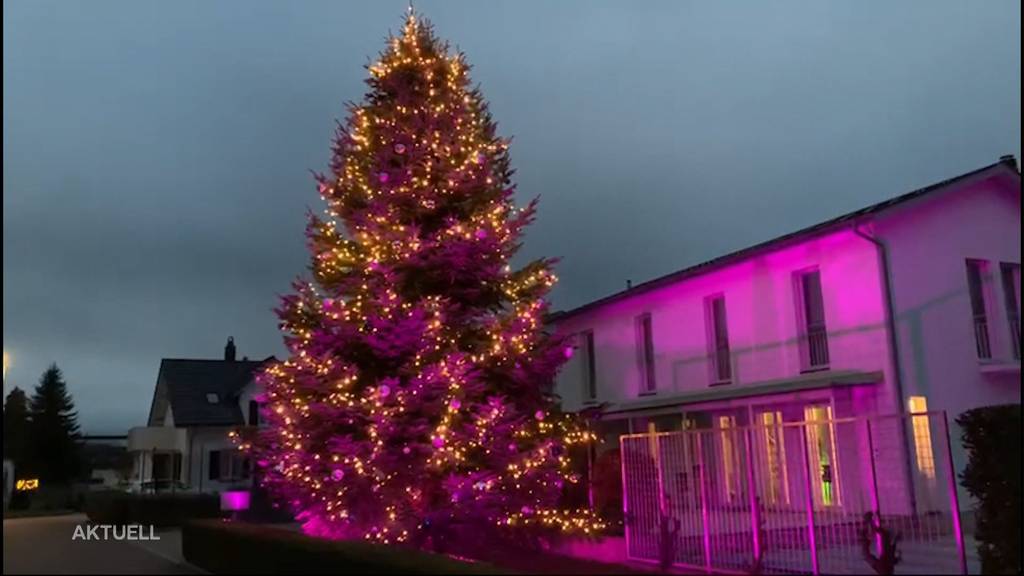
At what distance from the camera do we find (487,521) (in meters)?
13.3

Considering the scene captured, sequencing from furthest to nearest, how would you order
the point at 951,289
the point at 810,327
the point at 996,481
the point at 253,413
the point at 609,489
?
the point at 253,413, the point at 810,327, the point at 951,289, the point at 609,489, the point at 996,481

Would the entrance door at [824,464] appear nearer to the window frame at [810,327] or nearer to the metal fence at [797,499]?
the metal fence at [797,499]

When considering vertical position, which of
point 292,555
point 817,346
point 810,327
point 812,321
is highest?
point 812,321

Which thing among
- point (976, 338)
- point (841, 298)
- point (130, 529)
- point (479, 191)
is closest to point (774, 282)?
point (841, 298)

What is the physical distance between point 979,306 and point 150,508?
22.7 meters

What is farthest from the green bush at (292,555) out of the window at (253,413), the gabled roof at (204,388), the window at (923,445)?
the window at (253,413)

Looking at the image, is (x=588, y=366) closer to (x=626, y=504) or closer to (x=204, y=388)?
(x=626, y=504)

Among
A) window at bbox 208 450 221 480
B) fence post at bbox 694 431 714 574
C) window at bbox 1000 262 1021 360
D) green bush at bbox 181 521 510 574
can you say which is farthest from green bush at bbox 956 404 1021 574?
window at bbox 208 450 221 480

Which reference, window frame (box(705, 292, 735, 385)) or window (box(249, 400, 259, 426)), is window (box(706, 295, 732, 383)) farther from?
window (box(249, 400, 259, 426))

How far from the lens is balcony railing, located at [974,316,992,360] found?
17.4 metres

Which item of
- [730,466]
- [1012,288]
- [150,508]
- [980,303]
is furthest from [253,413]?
[1012,288]

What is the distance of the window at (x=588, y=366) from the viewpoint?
25.6 meters

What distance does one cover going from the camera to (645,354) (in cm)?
2322

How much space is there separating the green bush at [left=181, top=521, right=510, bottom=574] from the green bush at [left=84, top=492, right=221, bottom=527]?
39.0 ft
